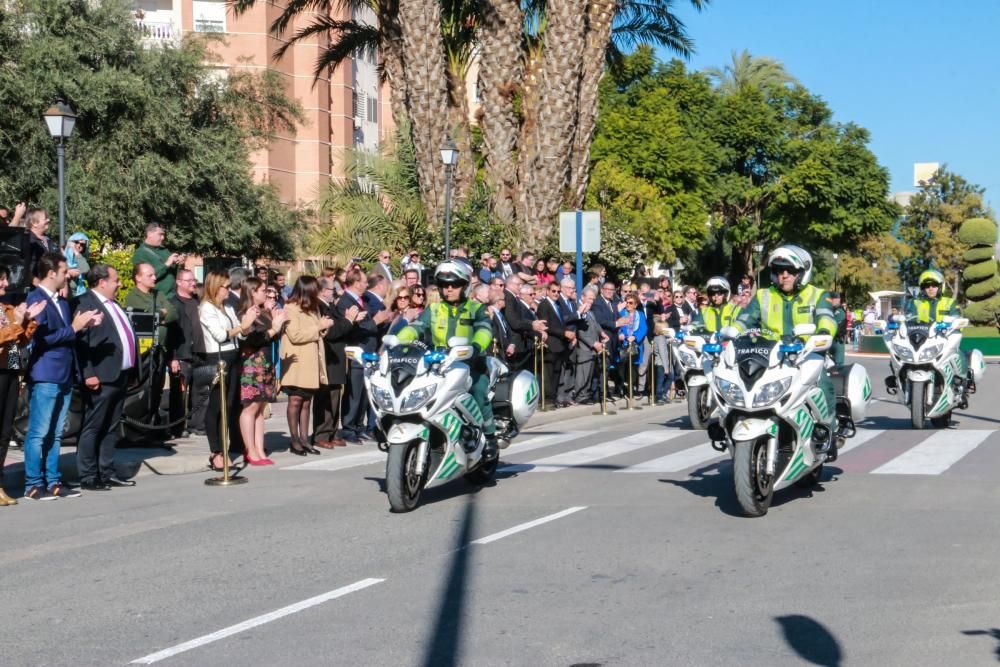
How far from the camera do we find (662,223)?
48.7m

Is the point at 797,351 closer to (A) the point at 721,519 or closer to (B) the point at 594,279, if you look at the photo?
(A) the point at 721,519

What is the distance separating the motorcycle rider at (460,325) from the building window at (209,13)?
46.2m

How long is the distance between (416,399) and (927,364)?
8759mm

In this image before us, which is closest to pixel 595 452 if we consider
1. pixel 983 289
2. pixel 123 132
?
pixel 123 132

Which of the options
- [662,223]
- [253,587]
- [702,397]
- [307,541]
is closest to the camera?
[253,587]

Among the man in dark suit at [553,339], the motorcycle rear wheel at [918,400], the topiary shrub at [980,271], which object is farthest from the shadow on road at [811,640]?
the topiary shrub at [980,271]

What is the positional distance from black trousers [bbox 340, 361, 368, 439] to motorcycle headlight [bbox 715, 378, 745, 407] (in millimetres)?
6674

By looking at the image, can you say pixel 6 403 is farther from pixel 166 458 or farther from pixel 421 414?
pixel 421 414

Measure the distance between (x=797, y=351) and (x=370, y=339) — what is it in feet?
23.4

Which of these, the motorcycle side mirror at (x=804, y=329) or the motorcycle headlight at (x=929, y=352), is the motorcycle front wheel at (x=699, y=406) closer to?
the motorcycle headlight at (x=929, y=352)

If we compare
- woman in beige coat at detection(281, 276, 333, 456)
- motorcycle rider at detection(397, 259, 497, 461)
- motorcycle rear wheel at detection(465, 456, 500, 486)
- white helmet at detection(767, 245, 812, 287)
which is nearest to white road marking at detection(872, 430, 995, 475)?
white helmet at detection(767, 245, 812, 287)

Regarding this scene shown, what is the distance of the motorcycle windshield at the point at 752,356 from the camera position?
988 centimetres

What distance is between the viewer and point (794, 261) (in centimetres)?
1061

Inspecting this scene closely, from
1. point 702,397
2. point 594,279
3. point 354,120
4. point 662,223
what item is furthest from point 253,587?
point 354,120
